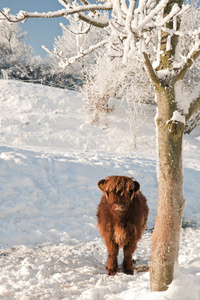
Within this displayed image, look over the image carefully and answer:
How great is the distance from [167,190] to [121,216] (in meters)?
1.15

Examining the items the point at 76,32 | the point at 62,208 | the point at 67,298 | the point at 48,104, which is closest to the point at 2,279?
the point at 67,298

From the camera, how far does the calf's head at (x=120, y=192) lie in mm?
3133

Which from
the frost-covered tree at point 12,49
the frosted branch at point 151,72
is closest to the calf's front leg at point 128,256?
the frosted branch at point 151,72

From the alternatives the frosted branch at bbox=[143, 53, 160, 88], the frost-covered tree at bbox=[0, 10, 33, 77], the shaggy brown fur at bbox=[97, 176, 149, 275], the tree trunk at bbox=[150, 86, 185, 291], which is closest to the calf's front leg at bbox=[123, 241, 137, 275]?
the shaggy brown fur at bbox=[97, 176, 149, 275]

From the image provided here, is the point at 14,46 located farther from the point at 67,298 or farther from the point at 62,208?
the point at 67,298

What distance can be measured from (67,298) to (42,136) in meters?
12.8

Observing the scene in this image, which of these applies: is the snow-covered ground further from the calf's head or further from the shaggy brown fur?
the calf's head

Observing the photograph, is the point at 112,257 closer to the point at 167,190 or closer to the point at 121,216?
the point at 121,216

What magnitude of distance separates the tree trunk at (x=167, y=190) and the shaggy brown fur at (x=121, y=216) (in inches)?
30.0

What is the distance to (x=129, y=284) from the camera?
9.52ft

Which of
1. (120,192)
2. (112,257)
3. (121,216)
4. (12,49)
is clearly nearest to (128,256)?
(112,257)

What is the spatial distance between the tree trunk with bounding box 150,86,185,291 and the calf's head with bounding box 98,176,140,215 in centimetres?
73

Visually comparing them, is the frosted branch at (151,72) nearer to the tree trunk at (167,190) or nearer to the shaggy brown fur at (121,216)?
the tree trunk at (167,190)

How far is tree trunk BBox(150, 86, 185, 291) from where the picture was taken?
7.80ft
